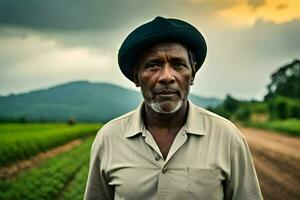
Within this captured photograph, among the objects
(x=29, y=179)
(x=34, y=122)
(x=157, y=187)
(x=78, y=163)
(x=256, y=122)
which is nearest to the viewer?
(x=157, y=187)

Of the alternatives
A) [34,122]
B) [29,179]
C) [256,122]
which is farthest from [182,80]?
[34,122]

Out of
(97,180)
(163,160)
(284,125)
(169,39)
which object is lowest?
(284,125)

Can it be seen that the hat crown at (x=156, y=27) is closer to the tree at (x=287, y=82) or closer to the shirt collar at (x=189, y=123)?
the shirt collar at (x=189, y=123)

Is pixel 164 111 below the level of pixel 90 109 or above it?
above

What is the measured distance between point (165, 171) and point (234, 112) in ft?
11.5

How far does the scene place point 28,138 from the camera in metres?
6.58

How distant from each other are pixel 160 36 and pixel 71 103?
3.79 metres

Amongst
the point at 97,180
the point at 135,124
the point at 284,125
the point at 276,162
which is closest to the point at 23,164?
the point at 276,162

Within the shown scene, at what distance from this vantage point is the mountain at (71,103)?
516 cm

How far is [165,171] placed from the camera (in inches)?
70.7

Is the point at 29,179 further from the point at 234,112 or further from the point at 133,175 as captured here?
the point at 133,175

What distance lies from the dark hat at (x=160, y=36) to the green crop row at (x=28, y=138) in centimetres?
361

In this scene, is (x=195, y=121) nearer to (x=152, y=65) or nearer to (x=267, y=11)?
(x=152, y=65)

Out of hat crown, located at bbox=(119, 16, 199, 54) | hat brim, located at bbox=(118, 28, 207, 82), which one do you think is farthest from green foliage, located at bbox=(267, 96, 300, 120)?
hat crown, located at bbox=(119, 16, 199, 54)
